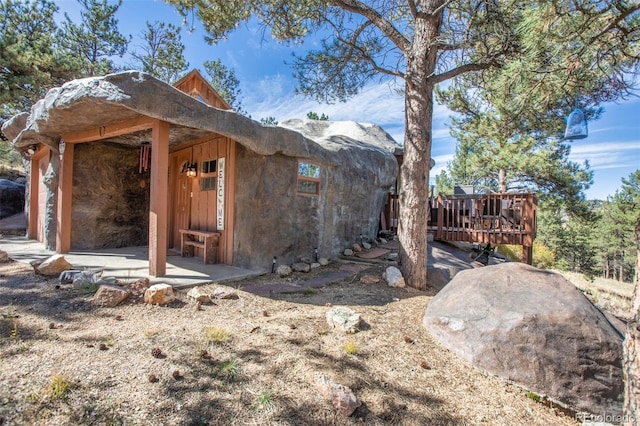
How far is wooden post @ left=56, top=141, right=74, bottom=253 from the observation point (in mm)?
6012

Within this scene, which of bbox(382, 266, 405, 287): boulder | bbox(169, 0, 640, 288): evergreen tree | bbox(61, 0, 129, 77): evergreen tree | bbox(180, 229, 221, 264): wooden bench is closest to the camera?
bbox(169, 0, 640, 288): evergreen tree

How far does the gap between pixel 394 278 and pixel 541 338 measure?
264 cm

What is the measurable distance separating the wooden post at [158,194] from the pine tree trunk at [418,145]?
390cm

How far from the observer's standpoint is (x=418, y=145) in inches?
205

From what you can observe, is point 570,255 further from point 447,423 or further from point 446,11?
point 447,423

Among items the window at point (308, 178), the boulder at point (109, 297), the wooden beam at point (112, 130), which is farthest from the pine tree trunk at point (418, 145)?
the boulder at point (109, 297)

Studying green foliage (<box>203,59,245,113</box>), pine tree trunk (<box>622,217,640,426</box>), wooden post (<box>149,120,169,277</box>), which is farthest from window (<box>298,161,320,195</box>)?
green foliage (<box>203,59,245,113</box>)

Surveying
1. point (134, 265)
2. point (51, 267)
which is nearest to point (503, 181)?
point (134, 265)

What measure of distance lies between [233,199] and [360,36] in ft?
13.5

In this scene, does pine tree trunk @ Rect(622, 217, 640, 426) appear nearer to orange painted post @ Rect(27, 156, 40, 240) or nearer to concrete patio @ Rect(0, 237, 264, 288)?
concrete patio @ Rect(0, 237, 264, 288)

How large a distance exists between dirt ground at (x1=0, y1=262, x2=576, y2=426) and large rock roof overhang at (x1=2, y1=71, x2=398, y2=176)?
8.43ft

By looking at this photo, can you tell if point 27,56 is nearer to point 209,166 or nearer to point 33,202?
point 33,202

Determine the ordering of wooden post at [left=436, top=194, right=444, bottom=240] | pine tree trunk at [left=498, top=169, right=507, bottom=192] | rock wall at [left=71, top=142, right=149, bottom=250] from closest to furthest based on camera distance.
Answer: rock wall at [left=71, top=142, right=149, bottom=250] → wooden post at [left=436, top=194, right=444, bottom=240] → pine tree trunk at [left=498, top=169, right=507, bottom=192]

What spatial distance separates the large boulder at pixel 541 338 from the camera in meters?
2.62
